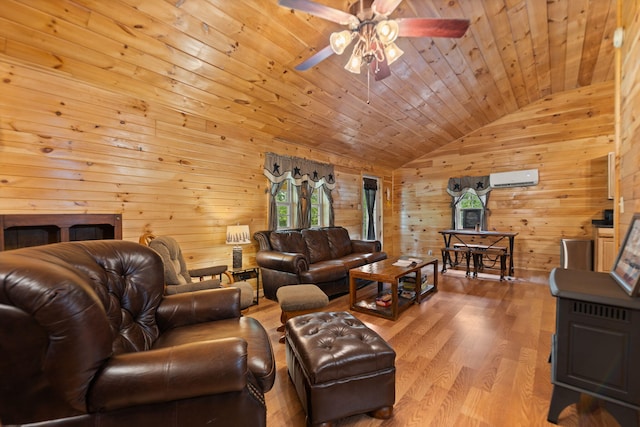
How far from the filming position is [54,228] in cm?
244

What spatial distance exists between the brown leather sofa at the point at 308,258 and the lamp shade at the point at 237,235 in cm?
35

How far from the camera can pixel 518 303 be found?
348 centimetres

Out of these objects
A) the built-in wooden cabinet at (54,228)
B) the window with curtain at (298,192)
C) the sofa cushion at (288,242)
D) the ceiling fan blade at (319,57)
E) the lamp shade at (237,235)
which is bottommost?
the sofa cushion at (288,242)

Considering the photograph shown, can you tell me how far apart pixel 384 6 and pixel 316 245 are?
10.6ft

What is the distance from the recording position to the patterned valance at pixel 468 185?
5832 mm

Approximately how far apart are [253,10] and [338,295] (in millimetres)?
3410

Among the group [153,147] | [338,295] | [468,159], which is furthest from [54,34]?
[468,159]

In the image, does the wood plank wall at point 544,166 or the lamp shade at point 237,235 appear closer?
the lamp shade at point 237,235

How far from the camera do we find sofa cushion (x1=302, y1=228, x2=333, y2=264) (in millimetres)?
4242

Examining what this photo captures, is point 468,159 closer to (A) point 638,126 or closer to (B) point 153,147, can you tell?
(A) point 638,126

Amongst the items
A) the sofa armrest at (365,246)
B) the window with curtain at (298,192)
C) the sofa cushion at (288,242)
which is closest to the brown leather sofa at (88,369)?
the sofa cushion at (288,242)

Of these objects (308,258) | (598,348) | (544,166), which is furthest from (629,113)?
(544,166)

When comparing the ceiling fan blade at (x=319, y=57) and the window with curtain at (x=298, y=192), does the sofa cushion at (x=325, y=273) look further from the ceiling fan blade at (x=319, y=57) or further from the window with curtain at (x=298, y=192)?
the ceiling fan blade at (x=319, y=57)

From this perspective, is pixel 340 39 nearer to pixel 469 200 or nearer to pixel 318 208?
pixel 318 208
